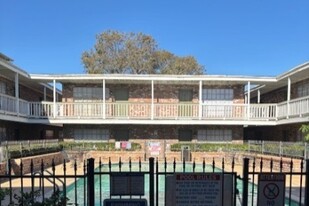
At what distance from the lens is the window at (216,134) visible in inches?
915

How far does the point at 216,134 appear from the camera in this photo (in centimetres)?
2327

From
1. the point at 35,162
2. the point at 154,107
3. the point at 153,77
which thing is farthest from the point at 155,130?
the point at 35,162

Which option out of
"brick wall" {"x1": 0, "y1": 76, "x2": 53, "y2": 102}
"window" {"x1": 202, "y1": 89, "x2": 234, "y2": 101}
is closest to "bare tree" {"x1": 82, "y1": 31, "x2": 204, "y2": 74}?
"brick wall" {"x1": 0, "y1": 76, "x2": 53, "y2": 102}

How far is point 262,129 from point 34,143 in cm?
1925

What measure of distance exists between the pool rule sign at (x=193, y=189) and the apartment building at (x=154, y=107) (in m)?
15.8

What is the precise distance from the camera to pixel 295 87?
2211 centimetres

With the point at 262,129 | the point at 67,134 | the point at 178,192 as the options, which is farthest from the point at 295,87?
the point at 178,192

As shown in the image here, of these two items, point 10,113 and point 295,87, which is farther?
point 295,87

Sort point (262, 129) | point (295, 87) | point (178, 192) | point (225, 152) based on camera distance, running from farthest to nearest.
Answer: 1. point (262, 129)
2. point (295, 87)
3. point (225, 152)
4. point (178, 192)

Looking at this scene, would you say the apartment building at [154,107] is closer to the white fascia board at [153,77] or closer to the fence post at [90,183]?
the white fascia board at [153,77]

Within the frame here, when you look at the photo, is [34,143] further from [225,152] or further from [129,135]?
[225,152]

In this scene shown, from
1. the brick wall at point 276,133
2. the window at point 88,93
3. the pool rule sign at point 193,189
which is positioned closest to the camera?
the pool rule sign at point 193,189

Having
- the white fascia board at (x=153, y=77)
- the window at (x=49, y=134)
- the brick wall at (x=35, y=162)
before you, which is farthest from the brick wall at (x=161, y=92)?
the window at (x=49, y=134)

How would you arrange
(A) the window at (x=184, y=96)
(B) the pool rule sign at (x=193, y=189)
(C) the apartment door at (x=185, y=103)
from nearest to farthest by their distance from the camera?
(B) the pool rule sign at (x=193, y=189) < (C) the apartment door at (x=185, y=103) < (A) the window at (x=184, y=96)
